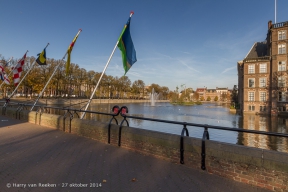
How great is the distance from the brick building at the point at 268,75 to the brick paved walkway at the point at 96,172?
36846 millimetres

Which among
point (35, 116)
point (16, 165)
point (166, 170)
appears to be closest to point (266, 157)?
point (166, 170)

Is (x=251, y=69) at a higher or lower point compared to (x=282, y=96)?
higher

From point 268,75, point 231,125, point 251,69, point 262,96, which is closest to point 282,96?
point 262,96

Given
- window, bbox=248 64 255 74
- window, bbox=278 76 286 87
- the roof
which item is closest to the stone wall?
window, bbox=278 76 286 87

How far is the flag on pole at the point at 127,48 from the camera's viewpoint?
9758mm

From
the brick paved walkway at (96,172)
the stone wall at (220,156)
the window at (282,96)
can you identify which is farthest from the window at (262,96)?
the brick paved walkway at (96,172)

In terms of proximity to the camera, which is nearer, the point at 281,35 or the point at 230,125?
the point at 230,125

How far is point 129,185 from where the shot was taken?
155 inches

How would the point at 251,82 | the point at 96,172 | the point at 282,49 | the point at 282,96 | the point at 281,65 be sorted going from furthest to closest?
the point at 251,82, the point at 281,65, the point at 282,49, the point at 282,96, the point at 96,172

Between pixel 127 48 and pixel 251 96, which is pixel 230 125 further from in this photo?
pixel 251 96

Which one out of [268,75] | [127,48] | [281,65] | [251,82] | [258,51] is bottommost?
[127,48]

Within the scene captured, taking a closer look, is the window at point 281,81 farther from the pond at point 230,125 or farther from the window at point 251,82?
the pond at point 230,125

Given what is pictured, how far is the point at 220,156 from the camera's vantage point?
4402 mm

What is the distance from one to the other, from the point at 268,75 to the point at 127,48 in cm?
3734
